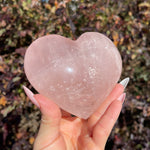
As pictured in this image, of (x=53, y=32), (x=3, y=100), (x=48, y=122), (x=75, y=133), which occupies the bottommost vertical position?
(x=75, y=133)

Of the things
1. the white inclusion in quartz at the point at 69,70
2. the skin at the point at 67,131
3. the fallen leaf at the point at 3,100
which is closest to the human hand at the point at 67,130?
the skin at the point at 67,131

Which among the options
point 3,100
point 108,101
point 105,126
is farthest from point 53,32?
point 105,126

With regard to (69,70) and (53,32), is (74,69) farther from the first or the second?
(53,32)

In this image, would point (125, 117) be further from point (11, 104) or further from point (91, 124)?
point (11, 104)

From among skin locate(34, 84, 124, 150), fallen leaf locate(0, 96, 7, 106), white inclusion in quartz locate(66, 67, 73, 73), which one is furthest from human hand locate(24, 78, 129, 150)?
fallen leaf locate(0, 96, 7, 106)

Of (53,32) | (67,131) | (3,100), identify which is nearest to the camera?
(67,131)

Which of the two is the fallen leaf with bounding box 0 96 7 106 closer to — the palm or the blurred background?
the blurred background

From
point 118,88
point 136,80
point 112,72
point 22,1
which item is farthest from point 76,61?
point 136,80
